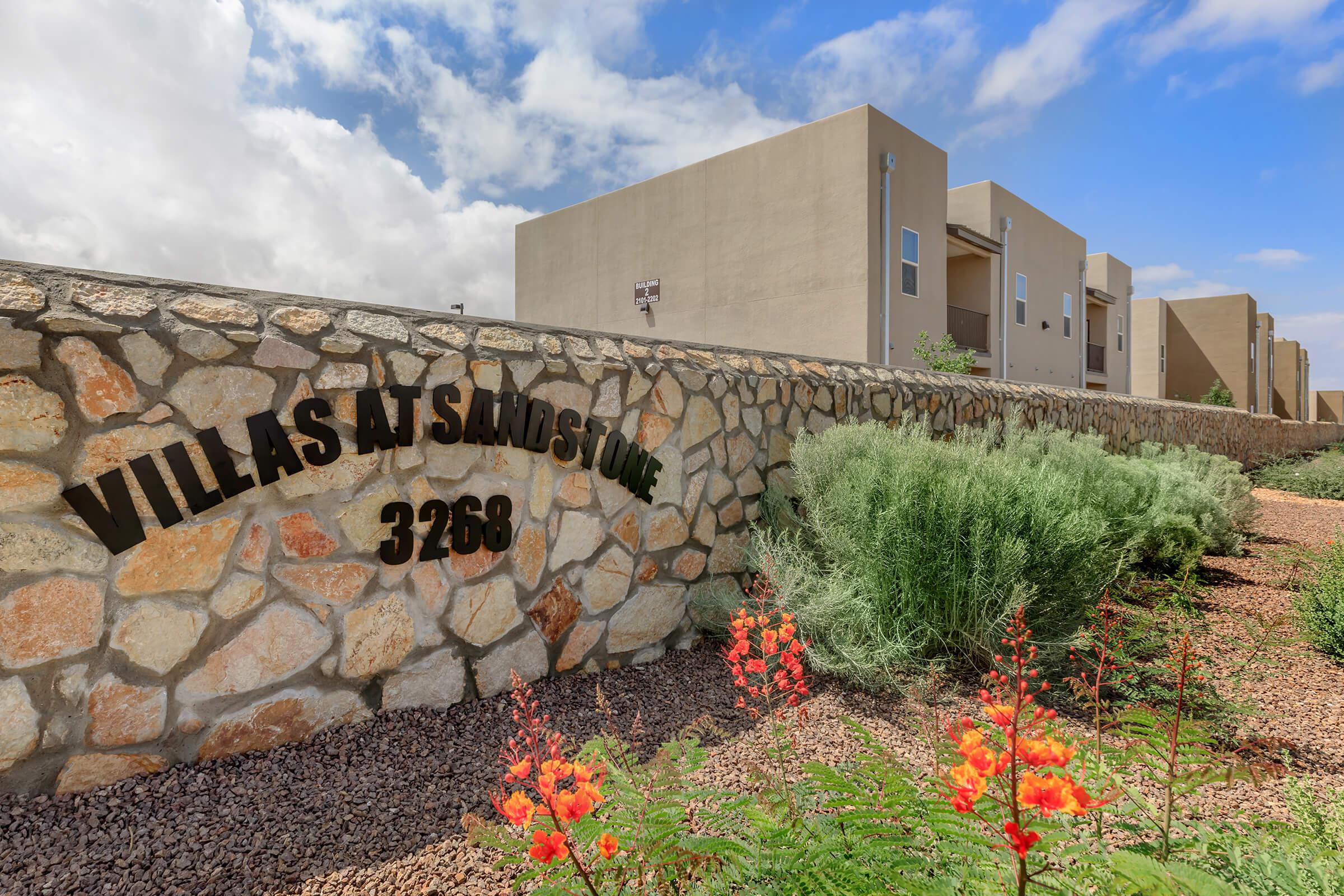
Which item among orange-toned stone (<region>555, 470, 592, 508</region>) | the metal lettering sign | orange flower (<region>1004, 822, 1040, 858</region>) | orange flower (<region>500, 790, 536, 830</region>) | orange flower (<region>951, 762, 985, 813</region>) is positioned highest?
the metal lettering sign

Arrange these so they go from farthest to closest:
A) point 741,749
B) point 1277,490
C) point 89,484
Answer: point 1277,490 → point 741,749 → point 89,484

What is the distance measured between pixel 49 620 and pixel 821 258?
11.9 m

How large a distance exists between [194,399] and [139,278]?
0.53 m

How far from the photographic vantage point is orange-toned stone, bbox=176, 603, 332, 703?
2.86 metres

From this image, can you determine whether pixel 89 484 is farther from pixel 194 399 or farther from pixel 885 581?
pixel 885 581

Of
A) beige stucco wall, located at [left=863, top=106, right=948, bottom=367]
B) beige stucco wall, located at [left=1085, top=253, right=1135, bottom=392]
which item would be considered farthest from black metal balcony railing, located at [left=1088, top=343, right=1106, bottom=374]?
beige stucco wall, located at [left=863, top=106, right=948, bottom=367]

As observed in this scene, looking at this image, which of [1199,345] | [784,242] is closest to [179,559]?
[784,242]

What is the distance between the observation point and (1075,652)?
13.3 feet

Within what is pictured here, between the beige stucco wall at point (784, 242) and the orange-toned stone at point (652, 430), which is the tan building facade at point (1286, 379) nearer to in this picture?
the beige stucco wall at point (784, 242)

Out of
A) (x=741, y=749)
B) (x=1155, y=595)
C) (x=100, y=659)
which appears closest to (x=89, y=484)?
(x=100, y=659)

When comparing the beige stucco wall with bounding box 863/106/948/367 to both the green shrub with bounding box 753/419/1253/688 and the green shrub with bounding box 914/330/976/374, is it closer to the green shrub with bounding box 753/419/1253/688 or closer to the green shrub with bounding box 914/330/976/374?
the green shrub with bounding box 914/330/976/374

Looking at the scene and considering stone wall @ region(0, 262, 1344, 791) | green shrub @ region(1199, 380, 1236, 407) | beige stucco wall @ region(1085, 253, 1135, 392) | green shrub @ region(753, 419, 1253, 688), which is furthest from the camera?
green shrub @ region(1199, 380, 1236, 407)

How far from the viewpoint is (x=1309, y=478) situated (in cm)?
1333

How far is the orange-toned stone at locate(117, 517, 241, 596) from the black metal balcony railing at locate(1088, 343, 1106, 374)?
78.5 ft
